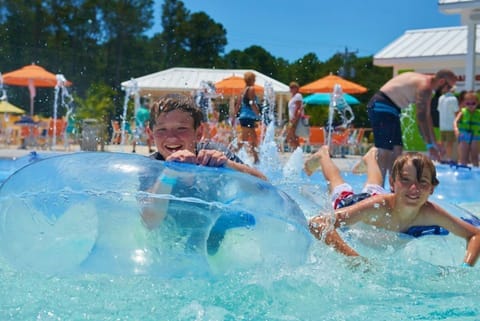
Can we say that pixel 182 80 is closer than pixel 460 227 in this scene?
No

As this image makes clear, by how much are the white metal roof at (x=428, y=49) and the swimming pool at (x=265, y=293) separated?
512 inches

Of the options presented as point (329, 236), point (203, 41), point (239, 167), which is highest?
point (203, 41)

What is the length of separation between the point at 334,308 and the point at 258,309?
26 cm

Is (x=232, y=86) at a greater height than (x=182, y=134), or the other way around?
(x=232, y=86)

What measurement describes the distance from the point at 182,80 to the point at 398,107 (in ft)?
53.8

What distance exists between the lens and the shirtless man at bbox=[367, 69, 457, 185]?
573 centimetres

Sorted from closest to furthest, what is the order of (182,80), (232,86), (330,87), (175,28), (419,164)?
(419,164), (232,86), (330,87), (182,80), (175,28)

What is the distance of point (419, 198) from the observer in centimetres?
317

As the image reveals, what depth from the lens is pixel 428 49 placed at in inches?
610

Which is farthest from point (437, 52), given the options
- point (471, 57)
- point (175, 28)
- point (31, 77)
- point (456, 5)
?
point (175, 28)

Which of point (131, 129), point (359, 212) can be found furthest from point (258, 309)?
point (131, 129)

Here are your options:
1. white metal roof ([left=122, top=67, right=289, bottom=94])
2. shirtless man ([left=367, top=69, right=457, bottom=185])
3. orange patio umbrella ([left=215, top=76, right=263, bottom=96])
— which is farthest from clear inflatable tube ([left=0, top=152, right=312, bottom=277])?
white metal roof ([left=122, top=67, right=289, bottom=94])

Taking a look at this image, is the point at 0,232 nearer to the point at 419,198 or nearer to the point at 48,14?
the point at 419,198

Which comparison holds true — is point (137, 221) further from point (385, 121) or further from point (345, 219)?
point (385, 121)
